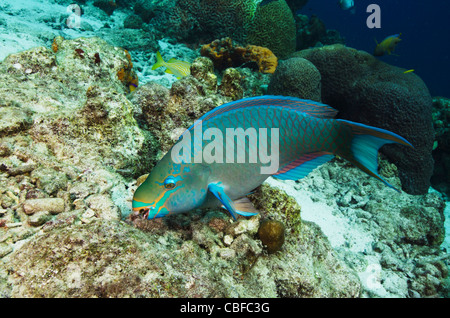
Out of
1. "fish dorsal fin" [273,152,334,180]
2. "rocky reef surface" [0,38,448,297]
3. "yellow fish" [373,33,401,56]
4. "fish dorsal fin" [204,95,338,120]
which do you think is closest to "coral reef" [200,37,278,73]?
"yellow fish" [373,33,401,56]

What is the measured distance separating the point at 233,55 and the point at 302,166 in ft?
22.4

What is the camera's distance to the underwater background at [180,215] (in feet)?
4.68

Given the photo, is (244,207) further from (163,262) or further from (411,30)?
(411,30)

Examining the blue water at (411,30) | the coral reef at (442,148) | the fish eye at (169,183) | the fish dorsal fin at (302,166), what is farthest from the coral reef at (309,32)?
the blue water at (411,30)

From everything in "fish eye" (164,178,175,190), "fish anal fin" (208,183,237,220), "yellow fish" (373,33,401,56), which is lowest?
"fish anal fin" (208,183,237,220)

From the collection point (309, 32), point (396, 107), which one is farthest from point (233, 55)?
point (309, 32)

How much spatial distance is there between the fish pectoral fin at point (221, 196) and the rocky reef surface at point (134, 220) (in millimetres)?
446

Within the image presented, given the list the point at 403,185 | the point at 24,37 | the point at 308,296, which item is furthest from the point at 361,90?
the point at 24,37

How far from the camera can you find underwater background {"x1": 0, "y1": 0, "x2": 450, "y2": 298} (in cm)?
143

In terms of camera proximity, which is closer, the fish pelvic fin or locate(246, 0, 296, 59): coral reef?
the fish pelvic fin

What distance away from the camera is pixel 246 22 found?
A: 10.1 metres

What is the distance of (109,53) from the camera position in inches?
169

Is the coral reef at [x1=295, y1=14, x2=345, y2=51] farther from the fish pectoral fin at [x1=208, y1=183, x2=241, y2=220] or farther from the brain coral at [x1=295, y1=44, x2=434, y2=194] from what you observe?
the fish pectoral fin at [x1=208, y1=183, x2=241, y2=220]
